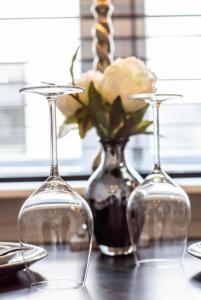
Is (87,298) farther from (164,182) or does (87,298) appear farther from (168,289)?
(164,182)

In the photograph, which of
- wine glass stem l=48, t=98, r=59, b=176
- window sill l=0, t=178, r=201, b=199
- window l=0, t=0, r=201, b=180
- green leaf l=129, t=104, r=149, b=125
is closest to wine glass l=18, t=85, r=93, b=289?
wine glass stem l=48, t=98, r=59, b=176

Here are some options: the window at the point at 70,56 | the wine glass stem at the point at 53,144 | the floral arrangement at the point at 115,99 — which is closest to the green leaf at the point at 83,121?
the floral arrangement at the point at 115,99

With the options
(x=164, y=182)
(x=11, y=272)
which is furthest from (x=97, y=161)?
(x=11, y=272)

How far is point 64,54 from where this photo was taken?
5.23ft

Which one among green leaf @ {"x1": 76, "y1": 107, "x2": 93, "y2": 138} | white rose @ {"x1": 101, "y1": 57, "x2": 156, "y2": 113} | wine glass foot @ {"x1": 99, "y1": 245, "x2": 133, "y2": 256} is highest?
white rose @ {"x1": 101, "y1": 57, "x2": 156, "y2": 113}

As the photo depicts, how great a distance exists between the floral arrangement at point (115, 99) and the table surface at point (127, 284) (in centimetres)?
22

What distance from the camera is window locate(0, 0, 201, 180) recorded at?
159cm

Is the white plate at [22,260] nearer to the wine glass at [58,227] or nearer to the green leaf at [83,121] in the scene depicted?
the wine glass at [58,227]

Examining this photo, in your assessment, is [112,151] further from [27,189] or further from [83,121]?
[27,189]

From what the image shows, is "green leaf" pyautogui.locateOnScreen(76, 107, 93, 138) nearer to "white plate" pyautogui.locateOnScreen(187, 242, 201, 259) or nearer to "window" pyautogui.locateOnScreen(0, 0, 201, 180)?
"white plate" pyautogui.locateOnScreen(187, 242, 201, 259)

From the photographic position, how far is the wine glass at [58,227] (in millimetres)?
857

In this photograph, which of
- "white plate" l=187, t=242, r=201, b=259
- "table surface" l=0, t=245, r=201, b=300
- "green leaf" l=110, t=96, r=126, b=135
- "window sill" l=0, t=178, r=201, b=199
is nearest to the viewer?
"table surface" l=0, t=245, r=201, b=300

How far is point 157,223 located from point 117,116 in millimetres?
183

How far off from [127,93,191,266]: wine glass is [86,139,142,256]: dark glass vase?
0.07m
